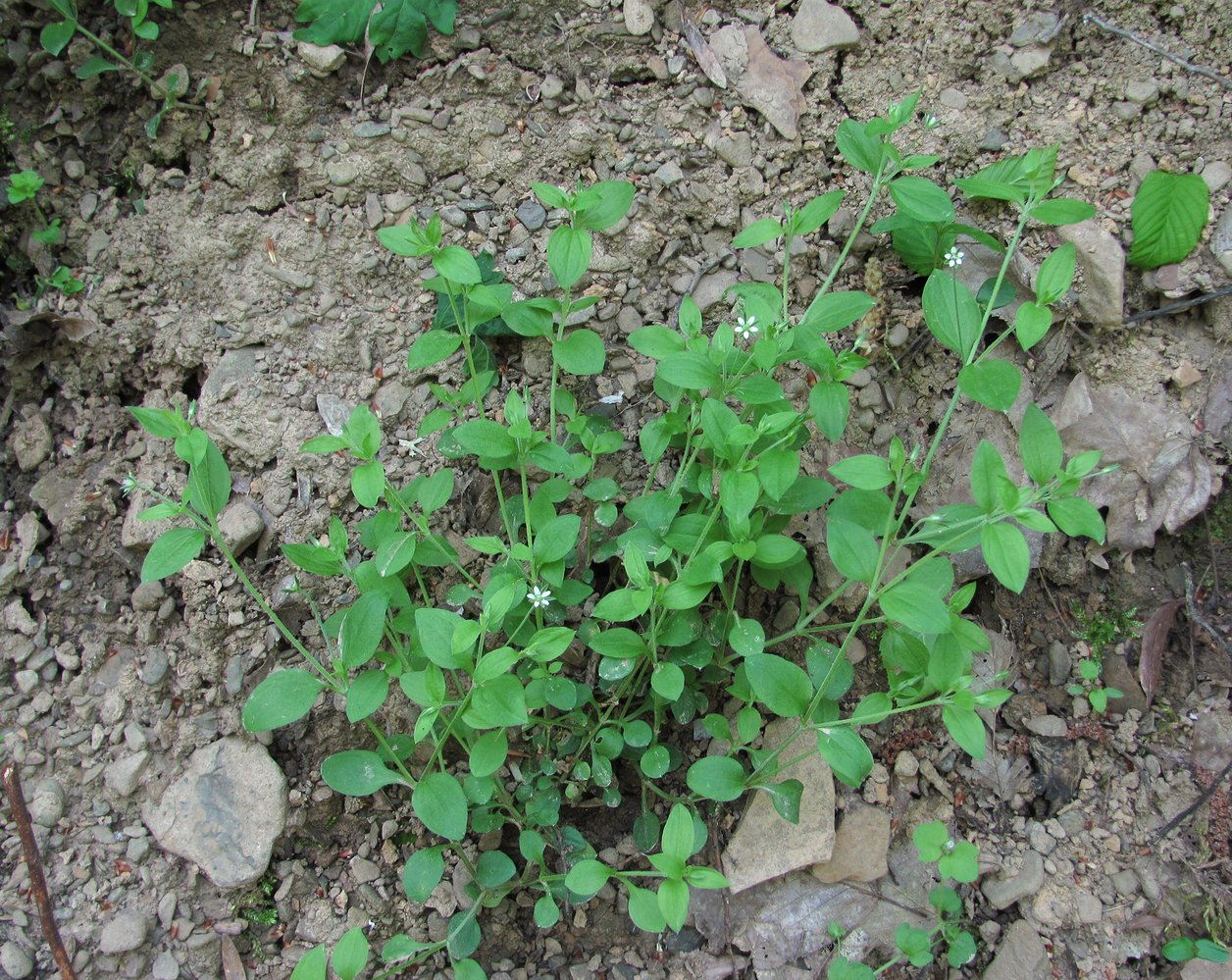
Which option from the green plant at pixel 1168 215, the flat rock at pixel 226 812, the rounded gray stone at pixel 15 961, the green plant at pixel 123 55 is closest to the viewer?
the rounded gray stone at pixel 15 961

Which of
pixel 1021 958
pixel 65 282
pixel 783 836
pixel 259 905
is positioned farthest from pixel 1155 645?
pixel 65 282

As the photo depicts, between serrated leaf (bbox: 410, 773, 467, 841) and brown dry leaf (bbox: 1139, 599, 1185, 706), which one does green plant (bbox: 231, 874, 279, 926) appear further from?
brown dry leaf (bbox: 1139, 599, 1185, 706)

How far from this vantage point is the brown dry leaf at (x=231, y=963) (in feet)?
7.89

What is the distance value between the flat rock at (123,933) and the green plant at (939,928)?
176 centimetres

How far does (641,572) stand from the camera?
216 cm

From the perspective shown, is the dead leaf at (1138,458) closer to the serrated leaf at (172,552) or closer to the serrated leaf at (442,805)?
the serrated leaf at (442,805)

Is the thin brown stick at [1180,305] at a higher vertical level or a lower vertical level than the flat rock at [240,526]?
higher

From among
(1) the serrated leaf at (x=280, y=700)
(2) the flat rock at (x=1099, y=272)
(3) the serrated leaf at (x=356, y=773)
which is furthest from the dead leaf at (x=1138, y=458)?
(1) the serrated leaf at (x=280, y=700)

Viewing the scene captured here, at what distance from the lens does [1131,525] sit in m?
2.62

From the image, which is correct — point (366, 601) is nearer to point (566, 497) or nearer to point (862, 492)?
point (566, 497)

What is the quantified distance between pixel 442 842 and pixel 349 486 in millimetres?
1024

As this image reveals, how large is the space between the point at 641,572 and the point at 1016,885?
54.8 inches

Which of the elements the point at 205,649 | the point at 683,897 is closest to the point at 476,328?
the point at 205,649

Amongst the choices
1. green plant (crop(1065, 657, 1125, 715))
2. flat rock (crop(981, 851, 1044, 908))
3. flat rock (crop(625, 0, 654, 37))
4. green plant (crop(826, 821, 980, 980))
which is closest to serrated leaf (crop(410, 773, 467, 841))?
green plant (crop(826, 821, 980, 980))
